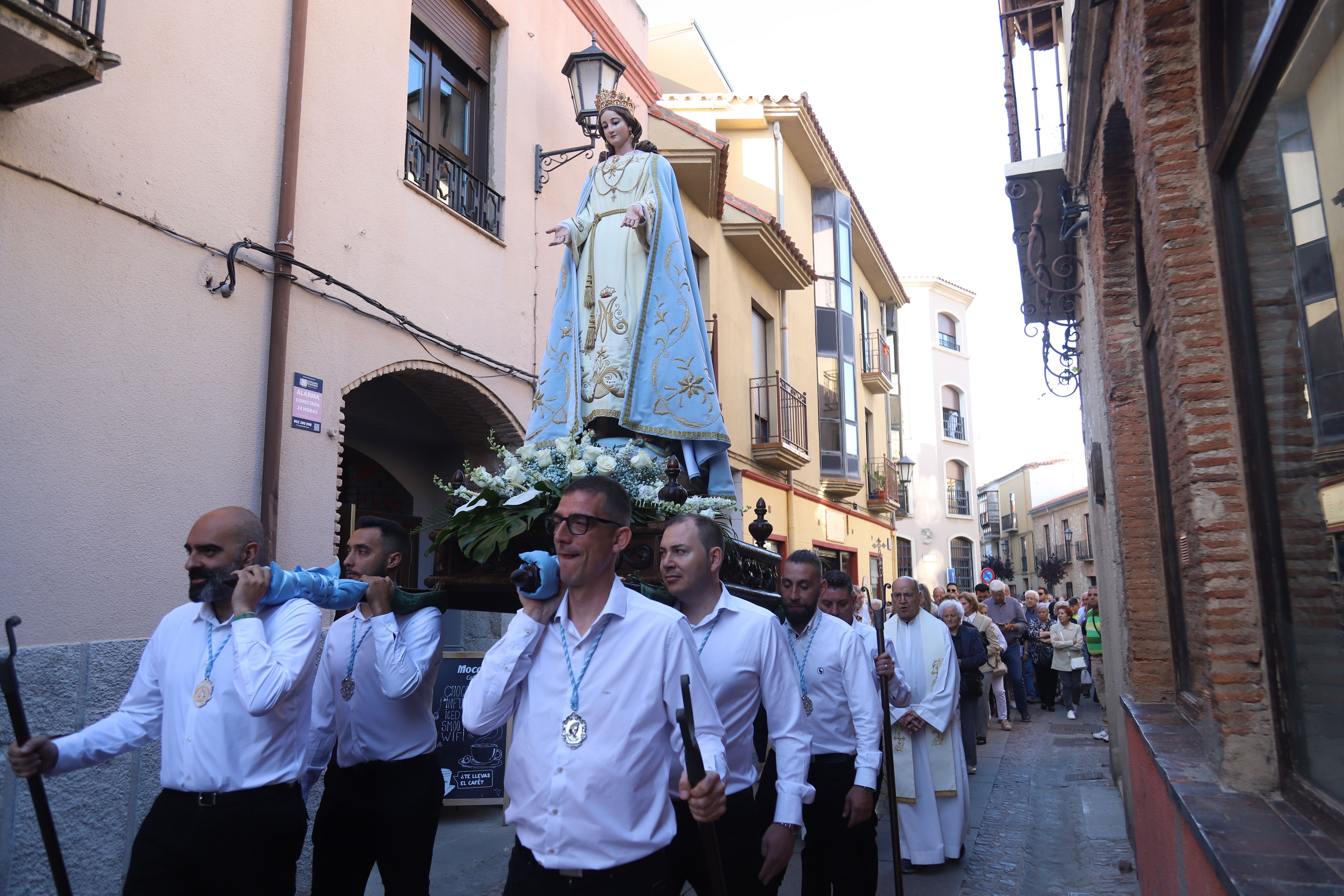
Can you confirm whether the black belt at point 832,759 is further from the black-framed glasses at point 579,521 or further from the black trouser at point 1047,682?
the black trouser at point 1047,682

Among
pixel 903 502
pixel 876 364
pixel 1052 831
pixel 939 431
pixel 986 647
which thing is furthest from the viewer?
pixel 939 431

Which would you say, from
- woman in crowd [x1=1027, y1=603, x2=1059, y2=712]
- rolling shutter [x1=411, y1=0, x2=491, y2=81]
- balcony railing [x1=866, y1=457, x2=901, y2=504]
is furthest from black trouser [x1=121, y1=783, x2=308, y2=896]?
balcony railing [x1=866, y1=457, x2=901, y2=504]

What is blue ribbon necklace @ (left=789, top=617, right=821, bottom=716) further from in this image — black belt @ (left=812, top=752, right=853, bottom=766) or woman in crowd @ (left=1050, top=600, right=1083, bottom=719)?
woman in crowd @ (left=1050, top=600, right=1083, bottom=719)

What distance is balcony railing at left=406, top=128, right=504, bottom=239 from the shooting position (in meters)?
7.70

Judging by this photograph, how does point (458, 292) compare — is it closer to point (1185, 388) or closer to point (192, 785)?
point (192, 785)

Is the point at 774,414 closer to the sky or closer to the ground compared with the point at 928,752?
closer to the sky

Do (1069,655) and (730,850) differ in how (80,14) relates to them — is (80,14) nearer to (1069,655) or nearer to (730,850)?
(730,850)

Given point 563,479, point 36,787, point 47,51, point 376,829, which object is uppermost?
point 47,51

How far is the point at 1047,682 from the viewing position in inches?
642

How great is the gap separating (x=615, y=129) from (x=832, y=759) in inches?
131

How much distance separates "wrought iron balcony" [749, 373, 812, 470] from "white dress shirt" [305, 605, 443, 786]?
36.9 ft

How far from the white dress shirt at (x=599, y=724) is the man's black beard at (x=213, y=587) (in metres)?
1.09

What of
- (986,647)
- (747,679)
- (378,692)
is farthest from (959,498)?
(378,692)

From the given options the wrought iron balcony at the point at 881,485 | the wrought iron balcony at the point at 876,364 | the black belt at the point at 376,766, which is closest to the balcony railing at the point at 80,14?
the black belt at the point at 376,766
